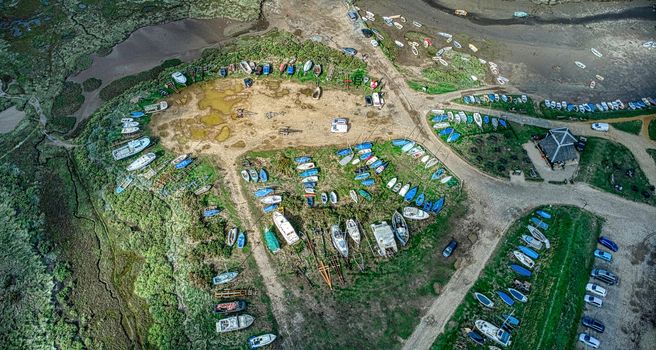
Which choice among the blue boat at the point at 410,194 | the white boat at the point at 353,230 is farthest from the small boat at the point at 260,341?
the blue boat at the point at 410,194

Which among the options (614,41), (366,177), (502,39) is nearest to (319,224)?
(366,177)

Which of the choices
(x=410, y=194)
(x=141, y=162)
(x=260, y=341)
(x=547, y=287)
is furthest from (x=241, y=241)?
(x=547, y=287)

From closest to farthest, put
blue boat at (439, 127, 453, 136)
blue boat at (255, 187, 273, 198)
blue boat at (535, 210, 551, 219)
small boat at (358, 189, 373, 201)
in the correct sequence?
1. blue boat at (535, 210, 551, 219)
2. small boat at (358, 189, 373, 201)
3. blue boat at (255, 187, 273, 198)
4. blue boat at (439, 127, 453, 136)

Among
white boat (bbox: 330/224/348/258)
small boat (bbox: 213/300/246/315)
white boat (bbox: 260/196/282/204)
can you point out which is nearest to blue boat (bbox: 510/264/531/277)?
white boat (bbox: 330/224/348/258)

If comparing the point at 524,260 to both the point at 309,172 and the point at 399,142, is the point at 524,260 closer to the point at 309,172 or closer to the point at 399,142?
the point at 399,142

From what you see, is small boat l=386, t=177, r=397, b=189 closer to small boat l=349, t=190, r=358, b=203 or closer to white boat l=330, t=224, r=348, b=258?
small boat l=349, t=190, r=358, b=203

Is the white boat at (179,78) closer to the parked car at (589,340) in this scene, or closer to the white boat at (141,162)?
the white boat at (141,162)
